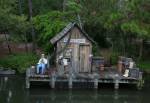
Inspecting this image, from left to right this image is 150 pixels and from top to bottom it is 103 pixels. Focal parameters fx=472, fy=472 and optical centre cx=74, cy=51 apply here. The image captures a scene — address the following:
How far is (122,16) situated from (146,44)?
607cm

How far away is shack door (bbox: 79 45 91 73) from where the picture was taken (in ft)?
118

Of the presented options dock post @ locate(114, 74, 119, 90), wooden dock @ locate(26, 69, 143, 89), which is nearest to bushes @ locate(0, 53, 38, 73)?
wooden dock @ locate(26, 69, 143, 89)

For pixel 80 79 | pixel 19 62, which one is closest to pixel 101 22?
pixel 19 62

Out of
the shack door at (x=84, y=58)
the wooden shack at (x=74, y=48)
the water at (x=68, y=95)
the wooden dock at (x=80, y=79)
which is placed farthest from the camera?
the shack door at (x=84, y=58)

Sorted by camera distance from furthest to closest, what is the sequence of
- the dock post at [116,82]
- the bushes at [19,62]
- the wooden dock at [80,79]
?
1. the bushes at [19,62]
2. the dock post at [116,82]
3. the wooden dock at [80,79]

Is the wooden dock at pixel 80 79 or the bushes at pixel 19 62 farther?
the bushes at pixel 19 62

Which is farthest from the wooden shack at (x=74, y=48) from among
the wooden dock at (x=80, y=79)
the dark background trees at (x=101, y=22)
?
the dark background trees at (x=101, y=22)

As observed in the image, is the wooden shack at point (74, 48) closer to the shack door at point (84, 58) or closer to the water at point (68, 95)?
the shack door at point (84, 58)

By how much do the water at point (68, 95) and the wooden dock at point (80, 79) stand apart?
0.58 meters

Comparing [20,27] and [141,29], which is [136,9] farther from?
[20,27]

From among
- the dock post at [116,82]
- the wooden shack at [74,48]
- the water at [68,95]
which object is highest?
the wooden shack at [74,48]

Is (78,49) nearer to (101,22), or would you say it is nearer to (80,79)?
(80,79)

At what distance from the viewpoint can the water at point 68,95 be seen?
3009 cm

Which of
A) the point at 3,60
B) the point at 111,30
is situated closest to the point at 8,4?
the point at 3,60
